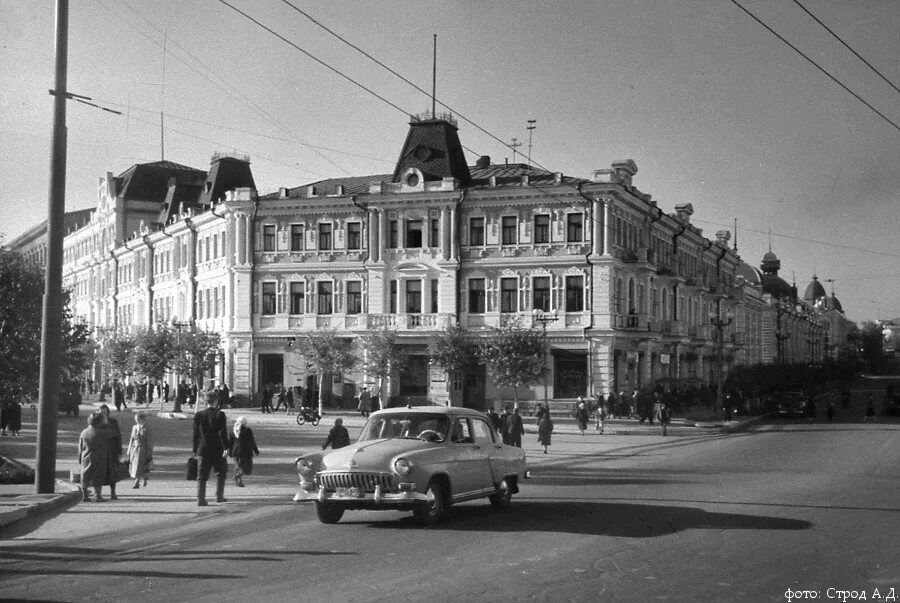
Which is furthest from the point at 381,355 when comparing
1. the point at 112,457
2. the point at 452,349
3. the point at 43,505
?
the point at 43,505

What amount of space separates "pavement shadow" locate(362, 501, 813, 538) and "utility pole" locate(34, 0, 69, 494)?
245 inches

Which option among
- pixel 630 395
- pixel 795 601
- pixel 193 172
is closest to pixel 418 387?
pixel 630 395

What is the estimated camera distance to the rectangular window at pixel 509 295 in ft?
186

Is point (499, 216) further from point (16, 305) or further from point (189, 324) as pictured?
point (16, 305)

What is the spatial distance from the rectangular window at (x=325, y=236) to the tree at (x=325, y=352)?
204 inches

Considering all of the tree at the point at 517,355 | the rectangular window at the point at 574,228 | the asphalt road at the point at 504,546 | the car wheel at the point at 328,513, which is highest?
the rectangular window at the point at 574,228

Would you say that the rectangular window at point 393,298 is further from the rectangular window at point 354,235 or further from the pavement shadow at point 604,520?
the pavement shadow at point 604,520

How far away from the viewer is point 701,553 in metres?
12.3

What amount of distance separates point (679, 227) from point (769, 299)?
43.3 meters

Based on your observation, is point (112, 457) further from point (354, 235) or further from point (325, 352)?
point (354, 235)

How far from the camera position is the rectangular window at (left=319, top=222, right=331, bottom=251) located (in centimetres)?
6012

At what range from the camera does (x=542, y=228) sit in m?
56.2

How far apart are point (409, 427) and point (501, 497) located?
6.77 ft

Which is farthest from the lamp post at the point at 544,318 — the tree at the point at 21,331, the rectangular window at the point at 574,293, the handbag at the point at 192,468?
the handbag at the point at 192,468
